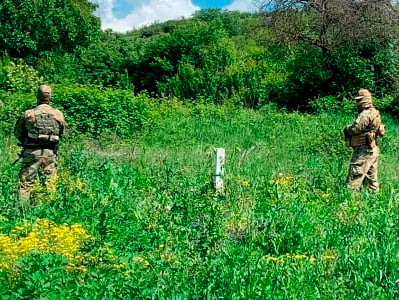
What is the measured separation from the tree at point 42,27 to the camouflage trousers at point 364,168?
32.5m

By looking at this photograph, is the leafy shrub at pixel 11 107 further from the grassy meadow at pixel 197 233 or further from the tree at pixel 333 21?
the tree at pixel 333 21

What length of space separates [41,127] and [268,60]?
2078cm

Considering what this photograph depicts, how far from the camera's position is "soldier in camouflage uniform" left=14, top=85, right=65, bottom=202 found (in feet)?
29.8

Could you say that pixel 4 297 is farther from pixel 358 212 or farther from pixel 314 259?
pixel 358 212

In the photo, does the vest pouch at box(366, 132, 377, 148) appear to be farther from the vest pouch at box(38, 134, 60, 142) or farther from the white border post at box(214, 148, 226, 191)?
the vest pouch at box(38, 134, 60, 142)

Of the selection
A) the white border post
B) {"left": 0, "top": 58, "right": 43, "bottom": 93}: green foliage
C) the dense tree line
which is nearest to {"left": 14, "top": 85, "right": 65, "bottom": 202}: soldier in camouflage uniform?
the white border post

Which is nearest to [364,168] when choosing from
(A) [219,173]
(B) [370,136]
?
(B) [370,136]

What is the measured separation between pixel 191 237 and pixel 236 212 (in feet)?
5.17

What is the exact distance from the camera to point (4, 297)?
499cm

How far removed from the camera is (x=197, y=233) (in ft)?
20.1

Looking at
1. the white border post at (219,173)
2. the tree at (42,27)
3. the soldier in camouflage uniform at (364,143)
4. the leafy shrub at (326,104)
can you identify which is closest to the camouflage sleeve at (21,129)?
the white border post at (219,173)

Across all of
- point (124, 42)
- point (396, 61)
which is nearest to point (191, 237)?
point (396, 61)

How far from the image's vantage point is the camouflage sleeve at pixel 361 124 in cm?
964

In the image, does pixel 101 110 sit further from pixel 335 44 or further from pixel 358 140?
pixel 335 44
